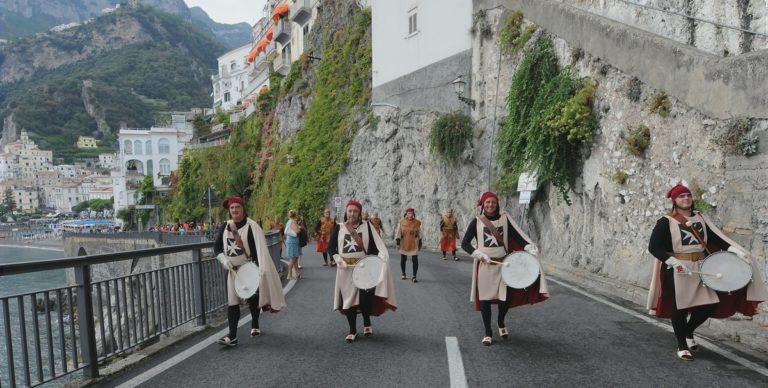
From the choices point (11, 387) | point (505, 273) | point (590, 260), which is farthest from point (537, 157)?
point (11, 387)

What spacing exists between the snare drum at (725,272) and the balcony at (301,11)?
139 ft

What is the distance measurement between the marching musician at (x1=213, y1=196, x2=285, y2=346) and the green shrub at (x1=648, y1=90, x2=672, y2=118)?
8147mm

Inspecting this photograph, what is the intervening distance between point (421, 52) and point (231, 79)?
7006 cm

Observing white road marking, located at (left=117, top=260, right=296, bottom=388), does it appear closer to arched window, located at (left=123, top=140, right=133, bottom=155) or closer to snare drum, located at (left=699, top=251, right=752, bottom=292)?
snare drum, located at (left=699, top=251, right=752, bottom=292)

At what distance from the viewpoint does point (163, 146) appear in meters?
92.2

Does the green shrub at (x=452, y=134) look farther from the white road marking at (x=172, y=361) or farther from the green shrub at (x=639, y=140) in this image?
the white road marking at (x=172, y=361)

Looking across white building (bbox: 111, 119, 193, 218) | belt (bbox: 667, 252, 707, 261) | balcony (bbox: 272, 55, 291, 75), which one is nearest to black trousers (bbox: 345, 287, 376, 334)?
belt (bbox: 667, 252, 707, 261)

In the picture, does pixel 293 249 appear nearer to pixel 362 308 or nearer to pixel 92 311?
pixel 362 308

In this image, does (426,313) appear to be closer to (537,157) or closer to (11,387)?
(11,387)

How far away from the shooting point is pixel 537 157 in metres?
13.4

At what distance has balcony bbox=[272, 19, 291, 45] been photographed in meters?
48.2

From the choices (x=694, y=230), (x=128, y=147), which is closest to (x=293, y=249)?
(x=694, y=230)

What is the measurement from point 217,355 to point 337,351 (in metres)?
1.36

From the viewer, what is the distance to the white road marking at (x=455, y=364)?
4468 mm
